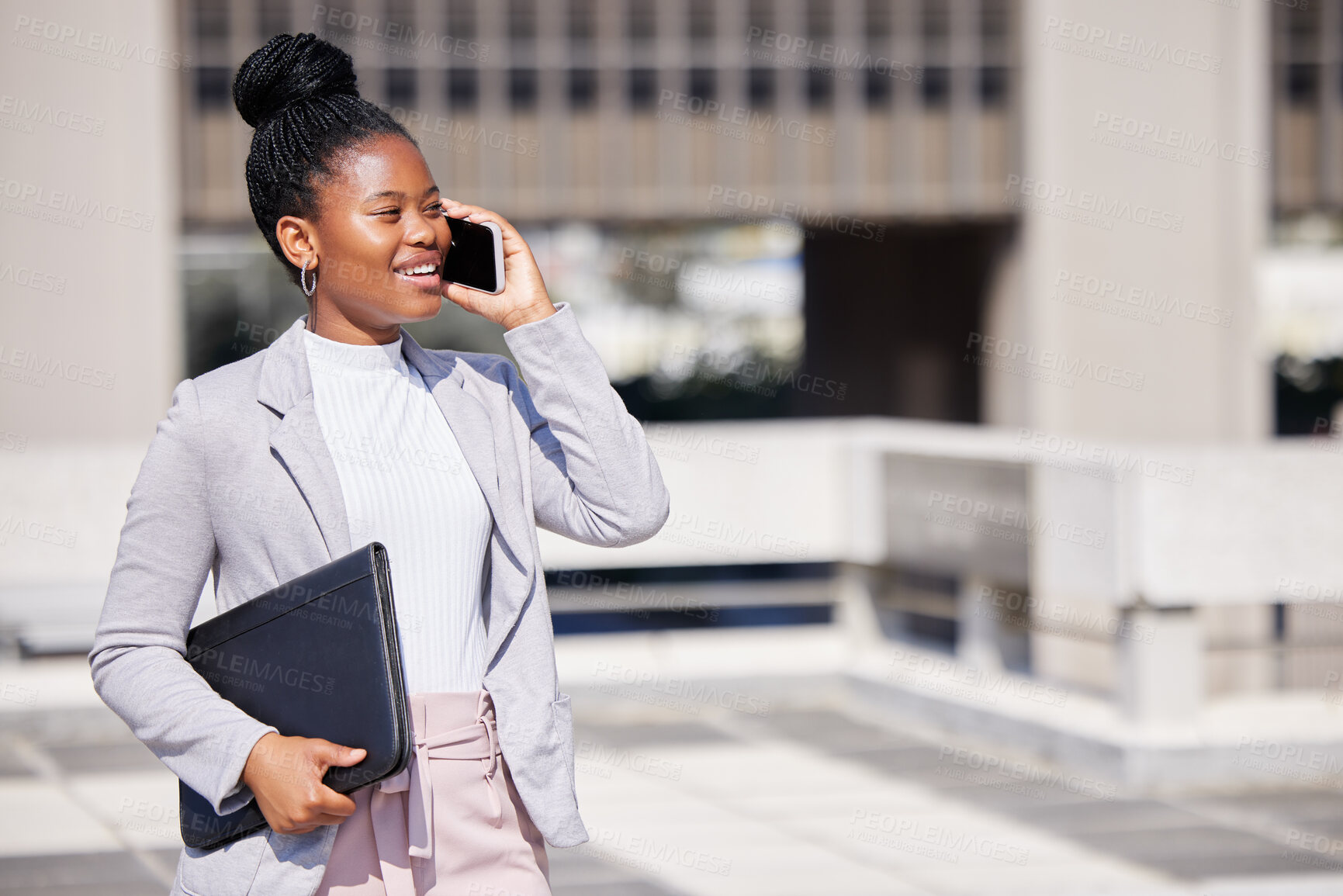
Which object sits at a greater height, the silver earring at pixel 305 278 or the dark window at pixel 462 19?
the dark window at pixel 462 19

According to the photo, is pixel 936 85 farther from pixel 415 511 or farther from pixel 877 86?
pixel 415 511

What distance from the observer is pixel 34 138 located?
23.6 ft

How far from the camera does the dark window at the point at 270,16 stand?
24.8ft

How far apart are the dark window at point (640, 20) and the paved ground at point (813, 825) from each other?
375 cm

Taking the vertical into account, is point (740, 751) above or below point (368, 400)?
below

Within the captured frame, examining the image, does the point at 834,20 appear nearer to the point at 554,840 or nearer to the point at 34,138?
the point at 34,138

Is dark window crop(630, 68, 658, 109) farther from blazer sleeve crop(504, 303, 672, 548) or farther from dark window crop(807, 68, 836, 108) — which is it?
blazer sleeve crop(504, 303, 672, 548)

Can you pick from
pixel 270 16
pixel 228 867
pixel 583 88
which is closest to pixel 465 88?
pixel 583 88

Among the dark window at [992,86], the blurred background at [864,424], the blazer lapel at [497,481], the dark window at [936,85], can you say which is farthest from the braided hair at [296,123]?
the dark window at [992,86]

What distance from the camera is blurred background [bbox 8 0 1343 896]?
18.6 ft

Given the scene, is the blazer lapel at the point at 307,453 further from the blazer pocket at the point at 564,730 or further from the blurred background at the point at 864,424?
the blurred background at the point at 864,424

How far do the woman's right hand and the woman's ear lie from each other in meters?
0.60

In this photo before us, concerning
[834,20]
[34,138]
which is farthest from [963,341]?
[34,138]

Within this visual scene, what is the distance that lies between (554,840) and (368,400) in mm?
613
